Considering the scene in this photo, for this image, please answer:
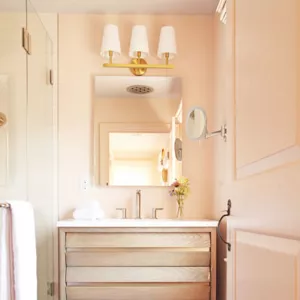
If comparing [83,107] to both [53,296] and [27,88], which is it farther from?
[53,296]

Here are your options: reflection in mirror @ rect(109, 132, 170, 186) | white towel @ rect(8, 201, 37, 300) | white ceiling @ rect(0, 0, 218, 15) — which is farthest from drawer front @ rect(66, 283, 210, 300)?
white ceiling @ rect(0, 0, 218, 15)

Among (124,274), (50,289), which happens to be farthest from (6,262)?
(50,289)

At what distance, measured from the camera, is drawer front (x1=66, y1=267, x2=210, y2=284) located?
2.27 meters

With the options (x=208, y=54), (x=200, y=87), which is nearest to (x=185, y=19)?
(x=208, y=54)

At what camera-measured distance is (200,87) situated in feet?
9.54

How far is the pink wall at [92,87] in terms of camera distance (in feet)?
9.41

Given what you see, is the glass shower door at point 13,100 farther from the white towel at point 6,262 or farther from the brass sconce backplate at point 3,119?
the white towel at point 6,262

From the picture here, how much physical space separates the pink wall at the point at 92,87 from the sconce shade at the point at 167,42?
3.9 inches

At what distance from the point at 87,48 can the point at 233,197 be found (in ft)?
6.75

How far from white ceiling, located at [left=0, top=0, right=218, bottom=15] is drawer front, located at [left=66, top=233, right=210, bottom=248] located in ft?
5.20

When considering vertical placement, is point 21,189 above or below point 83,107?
below

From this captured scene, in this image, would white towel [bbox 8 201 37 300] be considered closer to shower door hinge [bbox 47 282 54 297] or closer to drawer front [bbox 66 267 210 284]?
drawer front [bbox 66 267 210 284]

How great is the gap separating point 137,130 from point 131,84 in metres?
0.35

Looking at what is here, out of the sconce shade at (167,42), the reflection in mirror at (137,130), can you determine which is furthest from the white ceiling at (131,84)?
the sconce shade at (167,42)
